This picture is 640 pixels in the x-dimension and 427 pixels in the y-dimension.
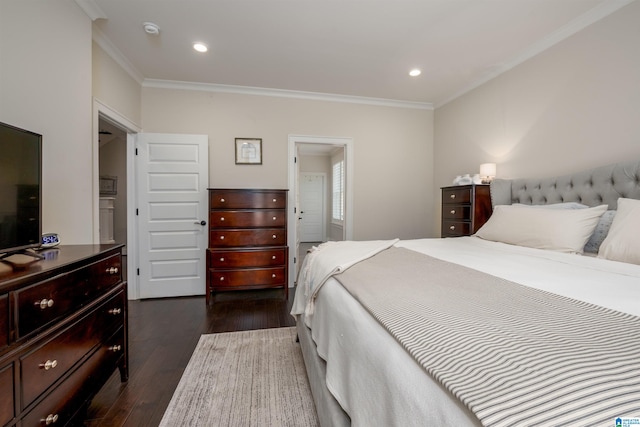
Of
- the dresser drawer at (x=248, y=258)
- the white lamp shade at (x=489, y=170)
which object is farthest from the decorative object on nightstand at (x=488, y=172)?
the dresser drawer at (x=248, y=258)

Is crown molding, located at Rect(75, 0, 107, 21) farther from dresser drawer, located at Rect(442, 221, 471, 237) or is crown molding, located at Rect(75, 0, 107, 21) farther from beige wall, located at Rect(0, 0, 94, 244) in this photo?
dresser drawer, located at Rect(442, 221, 471, 237)

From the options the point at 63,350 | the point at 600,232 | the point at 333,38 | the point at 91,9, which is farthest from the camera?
the point at 333,38

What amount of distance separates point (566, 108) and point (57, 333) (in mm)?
3734

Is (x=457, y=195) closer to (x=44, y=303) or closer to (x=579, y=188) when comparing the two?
(x=579, y=188)

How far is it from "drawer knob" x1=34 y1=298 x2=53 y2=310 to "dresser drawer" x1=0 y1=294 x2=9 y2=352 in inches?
4.8

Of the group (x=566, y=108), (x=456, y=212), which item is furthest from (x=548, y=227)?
(x=566, y=108)

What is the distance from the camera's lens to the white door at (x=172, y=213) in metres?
3.27

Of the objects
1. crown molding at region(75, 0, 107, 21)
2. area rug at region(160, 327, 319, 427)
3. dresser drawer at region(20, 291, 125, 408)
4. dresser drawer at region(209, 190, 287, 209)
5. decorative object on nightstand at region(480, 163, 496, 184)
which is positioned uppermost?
crown molding at region(75, 0, 107, 21)

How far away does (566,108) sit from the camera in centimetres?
235

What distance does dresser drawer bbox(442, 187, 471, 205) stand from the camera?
2836 mm

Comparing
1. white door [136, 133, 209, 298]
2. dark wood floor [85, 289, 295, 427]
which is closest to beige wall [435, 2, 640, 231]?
dark wood floor [85, 289, 295, 427]

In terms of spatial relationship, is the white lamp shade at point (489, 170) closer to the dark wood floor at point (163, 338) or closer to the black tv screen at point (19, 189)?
the dark wood floor at point (163, 338)

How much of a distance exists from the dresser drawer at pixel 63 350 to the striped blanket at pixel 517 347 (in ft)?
3.89

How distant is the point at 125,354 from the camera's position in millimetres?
1717
